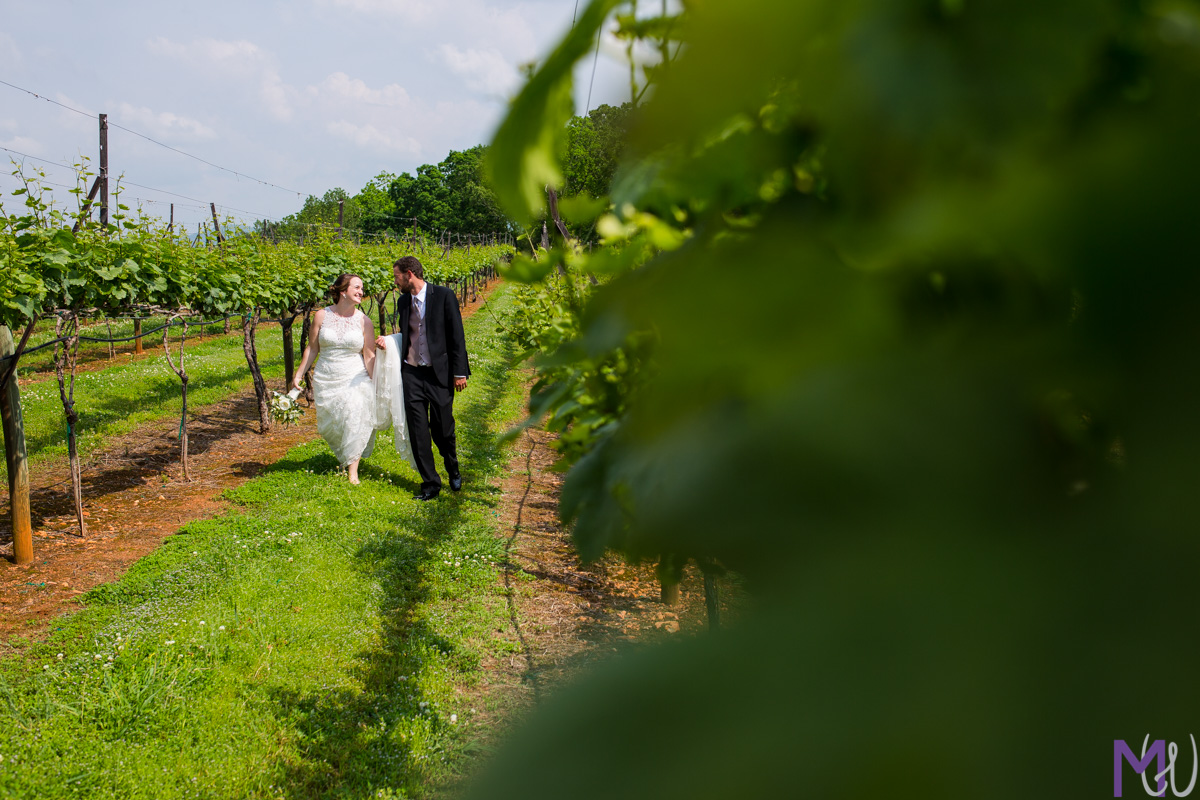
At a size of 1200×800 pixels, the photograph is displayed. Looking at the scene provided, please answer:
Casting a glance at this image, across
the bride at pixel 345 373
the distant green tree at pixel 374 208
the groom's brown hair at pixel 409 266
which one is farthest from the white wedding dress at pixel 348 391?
the distant green tree at pixel 374 208

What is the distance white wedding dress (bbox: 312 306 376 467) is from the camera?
26.3ft

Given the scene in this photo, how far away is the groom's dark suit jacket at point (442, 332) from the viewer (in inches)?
286

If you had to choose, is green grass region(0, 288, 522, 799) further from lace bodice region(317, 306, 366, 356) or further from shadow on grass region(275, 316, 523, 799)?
lace bodice region(317, 306, 366, 356)

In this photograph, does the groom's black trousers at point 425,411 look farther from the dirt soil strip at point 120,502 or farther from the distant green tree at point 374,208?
the distant green tree at point 374,208

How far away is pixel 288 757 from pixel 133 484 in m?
5.85

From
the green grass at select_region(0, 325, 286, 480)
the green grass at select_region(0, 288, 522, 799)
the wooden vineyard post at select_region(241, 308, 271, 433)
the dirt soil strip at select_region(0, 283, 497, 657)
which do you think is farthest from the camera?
the wooden vineyard post at select_region(241, 308, 271, 433)

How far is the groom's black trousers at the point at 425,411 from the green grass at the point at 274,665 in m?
0.67

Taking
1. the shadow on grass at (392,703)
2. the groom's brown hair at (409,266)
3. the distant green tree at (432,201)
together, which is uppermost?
the distant green tree at (432,201)

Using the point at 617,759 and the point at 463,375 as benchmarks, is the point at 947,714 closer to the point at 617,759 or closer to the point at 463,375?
the point at 617,759

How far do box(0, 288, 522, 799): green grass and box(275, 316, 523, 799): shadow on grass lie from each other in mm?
12

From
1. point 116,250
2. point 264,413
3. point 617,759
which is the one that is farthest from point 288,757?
point 264,413

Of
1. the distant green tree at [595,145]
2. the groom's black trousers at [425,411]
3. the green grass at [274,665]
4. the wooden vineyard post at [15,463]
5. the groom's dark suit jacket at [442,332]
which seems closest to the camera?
the distant green tree at [595,145]

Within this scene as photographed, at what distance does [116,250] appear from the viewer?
863 centimetres

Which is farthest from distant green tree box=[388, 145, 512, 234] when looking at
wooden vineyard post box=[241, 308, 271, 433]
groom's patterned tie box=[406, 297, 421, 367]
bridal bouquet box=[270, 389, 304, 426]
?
groom's patterned tie box=[406, 297, 421, 367]
